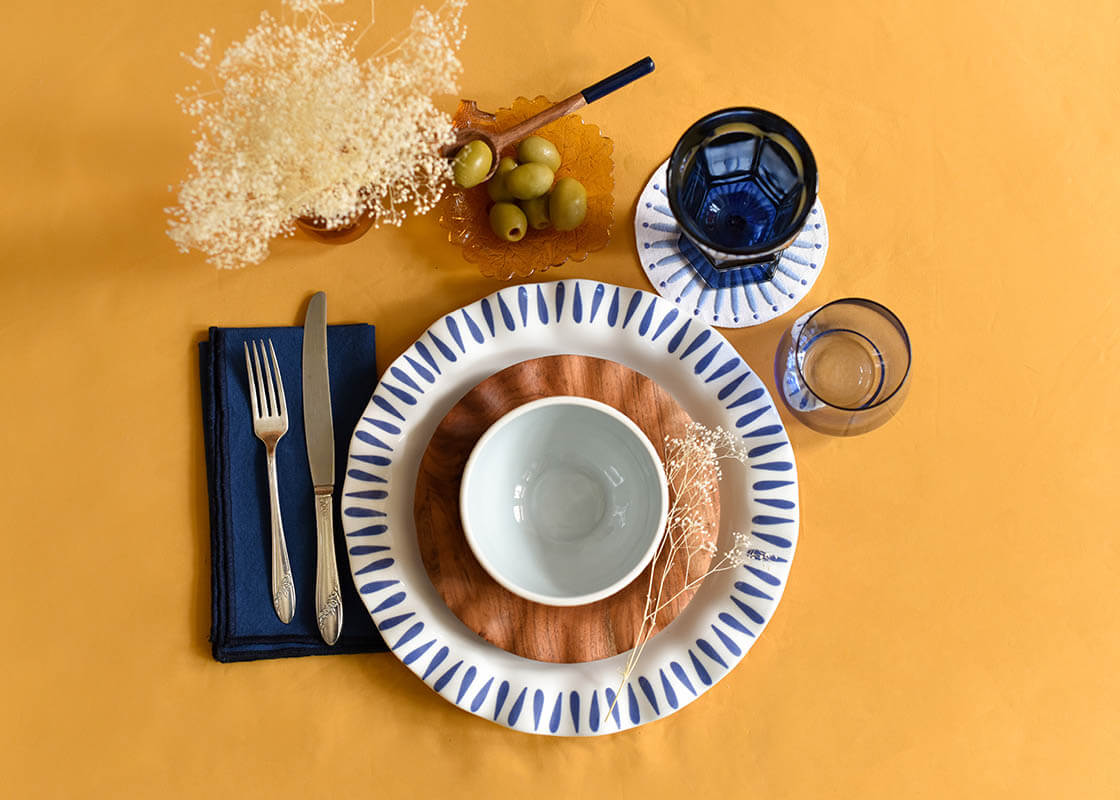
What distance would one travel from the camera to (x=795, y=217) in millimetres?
884

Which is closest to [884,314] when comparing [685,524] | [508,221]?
[685,524]

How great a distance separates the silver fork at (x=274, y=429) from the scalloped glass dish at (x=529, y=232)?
0.27 m

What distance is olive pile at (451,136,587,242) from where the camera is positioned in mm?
909

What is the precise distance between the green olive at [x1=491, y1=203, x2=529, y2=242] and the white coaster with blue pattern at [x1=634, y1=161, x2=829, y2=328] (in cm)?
16

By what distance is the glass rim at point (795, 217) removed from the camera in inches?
33.3

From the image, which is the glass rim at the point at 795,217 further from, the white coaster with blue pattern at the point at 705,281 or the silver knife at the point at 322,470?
the silver knife at the point at 322,470

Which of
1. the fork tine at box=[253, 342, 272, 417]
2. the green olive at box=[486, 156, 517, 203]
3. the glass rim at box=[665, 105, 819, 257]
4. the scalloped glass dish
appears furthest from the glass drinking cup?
the fork tine at box=[253, 342, 272, 417]

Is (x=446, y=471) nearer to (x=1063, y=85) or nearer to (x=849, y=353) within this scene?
(x=849, y=353)

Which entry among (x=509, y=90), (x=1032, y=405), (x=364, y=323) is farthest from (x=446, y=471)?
(x=1032, y=405)

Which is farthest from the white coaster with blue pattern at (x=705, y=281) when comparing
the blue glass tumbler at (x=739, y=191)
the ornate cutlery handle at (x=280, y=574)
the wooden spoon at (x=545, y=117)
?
the ornate cutlery handle at (x=280, y=574)

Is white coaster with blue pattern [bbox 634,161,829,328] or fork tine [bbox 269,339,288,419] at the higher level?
white coaster with blue pattern [bbox 634,161,829,328]

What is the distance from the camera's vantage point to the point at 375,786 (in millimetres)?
974

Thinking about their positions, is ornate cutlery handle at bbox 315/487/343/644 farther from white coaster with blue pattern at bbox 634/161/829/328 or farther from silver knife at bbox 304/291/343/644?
white coaster with blue pattern at bbox 634/161/829/328

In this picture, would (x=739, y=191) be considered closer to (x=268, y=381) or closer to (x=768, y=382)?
(x=768, y=382)
